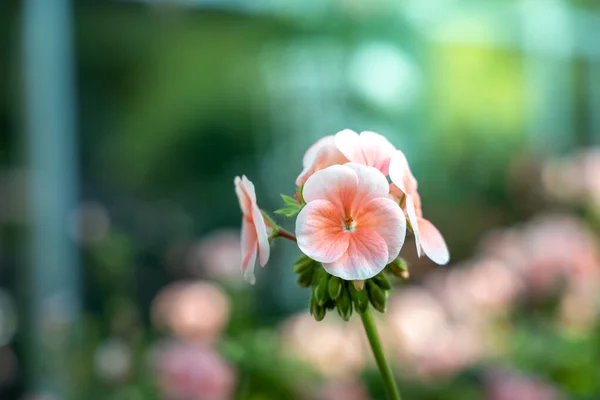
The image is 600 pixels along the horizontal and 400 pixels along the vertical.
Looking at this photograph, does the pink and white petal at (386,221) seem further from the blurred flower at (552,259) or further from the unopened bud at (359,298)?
the blurred flower at (552,259)

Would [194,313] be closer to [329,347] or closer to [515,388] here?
[329,347]

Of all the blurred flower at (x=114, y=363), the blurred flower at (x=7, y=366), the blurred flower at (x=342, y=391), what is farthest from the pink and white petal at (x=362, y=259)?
the blurred flower at (x=7, y=366)

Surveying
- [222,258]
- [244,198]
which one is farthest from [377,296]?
[222,258]

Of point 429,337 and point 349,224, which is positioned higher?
point 349,224

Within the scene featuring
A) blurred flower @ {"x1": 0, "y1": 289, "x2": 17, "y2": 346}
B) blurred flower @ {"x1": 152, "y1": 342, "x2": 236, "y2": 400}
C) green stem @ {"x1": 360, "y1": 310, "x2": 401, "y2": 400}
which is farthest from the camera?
blurred flower @ {"x1": 0, "y1": 289, "x2": 17, "y2": 346}

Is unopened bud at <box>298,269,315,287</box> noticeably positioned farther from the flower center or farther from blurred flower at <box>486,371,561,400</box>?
blurred flower at <box>486,371,561,400</box>

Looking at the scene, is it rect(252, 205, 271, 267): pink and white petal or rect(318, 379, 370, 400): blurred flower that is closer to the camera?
rect(252, 205, 271, 267): pink and white petal

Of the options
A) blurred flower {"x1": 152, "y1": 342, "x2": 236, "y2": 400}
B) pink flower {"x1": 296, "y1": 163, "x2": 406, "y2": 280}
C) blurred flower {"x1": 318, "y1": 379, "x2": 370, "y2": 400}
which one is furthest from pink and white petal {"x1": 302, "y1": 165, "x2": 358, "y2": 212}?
blurred flower {"x1": 318, "y1": 379, "x2": 370, "y2": 400}
